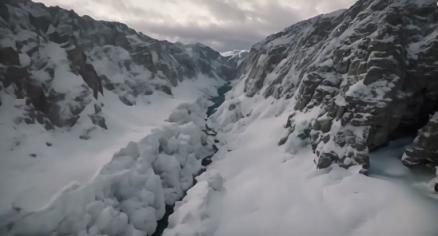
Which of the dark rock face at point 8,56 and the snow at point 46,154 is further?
the dark rock face at point 8,56

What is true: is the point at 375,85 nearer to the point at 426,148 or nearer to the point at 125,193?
the point at 426,148

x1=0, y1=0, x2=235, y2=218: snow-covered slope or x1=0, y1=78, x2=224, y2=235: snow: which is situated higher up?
x1=0, y1=0, x2=235, y2=218: snow-covered slope

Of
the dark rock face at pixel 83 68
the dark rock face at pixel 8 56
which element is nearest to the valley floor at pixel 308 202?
the dark rock face at pixel 8 56

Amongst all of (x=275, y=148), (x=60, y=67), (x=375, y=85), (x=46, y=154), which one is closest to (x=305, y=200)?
(x=375, y=85)

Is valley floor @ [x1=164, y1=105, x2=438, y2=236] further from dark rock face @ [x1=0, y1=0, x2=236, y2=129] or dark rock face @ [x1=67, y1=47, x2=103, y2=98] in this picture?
dark rock face @ [x1=67, y1=47, x2=103, y2=98]

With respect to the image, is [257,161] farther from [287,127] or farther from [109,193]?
[109,193]

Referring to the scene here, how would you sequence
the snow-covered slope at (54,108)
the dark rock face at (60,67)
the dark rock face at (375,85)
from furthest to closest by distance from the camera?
1. the dark rock face at (60,67)
2. the snow-covered slope at (54,108)
3. the dark rock face at (375,85)

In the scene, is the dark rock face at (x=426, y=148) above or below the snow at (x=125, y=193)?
above

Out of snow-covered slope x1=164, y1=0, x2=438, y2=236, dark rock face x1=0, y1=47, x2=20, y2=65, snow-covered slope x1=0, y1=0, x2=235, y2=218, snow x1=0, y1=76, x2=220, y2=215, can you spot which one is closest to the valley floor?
snow-covered slope x1=164, y1=0, x2=438, y2=236

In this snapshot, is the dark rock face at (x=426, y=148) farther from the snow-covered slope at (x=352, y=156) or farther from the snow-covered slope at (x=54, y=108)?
the snow-covered slope at (x=54, y=108)
